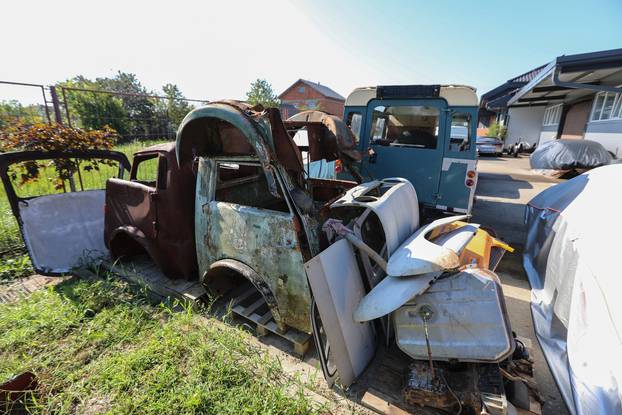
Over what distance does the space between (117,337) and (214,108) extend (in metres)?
2.29

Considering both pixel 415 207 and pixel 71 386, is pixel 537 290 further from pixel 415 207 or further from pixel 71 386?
pixel 71 386

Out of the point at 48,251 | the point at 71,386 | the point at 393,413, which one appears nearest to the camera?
the point at 393,413

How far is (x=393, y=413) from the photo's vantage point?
1.74m

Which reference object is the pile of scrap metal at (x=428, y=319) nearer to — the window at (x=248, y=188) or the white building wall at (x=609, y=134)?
the window at (x=248, y=188)

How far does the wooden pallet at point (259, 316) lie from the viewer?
239 cm

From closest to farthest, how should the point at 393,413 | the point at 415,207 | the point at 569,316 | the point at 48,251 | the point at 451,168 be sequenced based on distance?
the point at 393,413 → the point at 569,316 → the point at 415,207 → the point at 48,251 → the point at 451,168

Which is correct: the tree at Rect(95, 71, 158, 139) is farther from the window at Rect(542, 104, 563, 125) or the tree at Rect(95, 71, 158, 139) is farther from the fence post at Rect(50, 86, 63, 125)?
the window at Rect(542, 104, 563, 125)

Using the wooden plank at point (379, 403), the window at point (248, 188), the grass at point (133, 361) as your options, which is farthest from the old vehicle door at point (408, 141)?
the grass at point (133, 361)

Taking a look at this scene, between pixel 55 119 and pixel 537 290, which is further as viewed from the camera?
pixel 55 119

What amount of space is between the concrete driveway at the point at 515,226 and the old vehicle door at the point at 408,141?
1.67 meters

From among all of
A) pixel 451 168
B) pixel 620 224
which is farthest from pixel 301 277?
pixel 451 168

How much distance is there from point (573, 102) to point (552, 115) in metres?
3.00

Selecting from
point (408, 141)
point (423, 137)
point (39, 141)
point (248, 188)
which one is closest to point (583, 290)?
point (248, 188)

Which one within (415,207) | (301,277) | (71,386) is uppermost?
(415,207)
